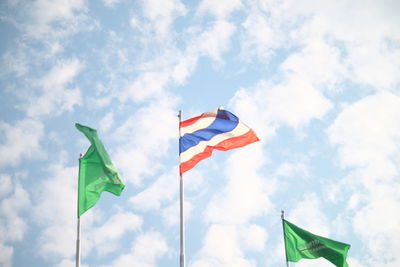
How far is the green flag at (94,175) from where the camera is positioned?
24047 millimetres

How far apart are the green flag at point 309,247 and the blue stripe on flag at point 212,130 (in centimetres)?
821

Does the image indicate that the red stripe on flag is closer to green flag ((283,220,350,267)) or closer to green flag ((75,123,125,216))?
green flag ((75,123,125,216))

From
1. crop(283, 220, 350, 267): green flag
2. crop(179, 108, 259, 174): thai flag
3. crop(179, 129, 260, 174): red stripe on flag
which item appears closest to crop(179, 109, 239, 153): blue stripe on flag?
crop(179, 108, 259, 174): thai flag

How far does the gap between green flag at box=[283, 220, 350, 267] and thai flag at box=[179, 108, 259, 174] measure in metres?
7.44

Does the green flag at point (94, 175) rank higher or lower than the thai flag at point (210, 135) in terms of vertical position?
lower

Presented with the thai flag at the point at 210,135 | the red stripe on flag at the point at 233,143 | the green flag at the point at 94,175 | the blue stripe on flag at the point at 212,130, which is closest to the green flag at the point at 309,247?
the red stripe on flag at the point at 233,143

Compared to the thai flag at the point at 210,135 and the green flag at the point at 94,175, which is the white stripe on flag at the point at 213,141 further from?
the green flag at the point at 94,175

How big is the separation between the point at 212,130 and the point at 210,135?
1.35 ft

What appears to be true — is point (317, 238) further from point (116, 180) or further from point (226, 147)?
point (116, 180)

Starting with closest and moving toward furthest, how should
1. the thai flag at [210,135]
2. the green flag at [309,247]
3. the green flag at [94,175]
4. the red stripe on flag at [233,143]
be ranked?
the green flag at [94,175] < the thai flag at [210,135] < the red stripe on flag at [233,143] < the green flag at [309,247]

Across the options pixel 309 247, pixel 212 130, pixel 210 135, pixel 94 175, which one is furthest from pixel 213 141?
pixel 309 247

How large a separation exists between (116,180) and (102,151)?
79.8 inches

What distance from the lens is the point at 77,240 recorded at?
2278cm

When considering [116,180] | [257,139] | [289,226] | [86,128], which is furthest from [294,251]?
[86,128]
